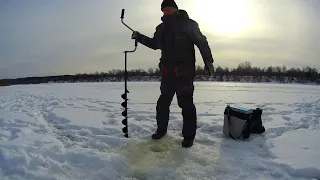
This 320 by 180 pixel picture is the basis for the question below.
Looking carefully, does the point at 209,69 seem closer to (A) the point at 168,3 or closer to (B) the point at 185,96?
(B) the point at 185,96

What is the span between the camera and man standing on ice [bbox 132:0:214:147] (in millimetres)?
3945

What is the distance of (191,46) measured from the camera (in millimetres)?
4039

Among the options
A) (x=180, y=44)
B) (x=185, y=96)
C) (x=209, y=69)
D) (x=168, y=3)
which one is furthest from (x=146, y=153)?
(x=168, y=3)

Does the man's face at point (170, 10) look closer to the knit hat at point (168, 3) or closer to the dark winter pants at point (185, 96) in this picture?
the knit hat at point (168, 3)

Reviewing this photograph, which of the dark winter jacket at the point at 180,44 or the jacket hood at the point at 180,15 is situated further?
the jacket hood at the point at 180,15

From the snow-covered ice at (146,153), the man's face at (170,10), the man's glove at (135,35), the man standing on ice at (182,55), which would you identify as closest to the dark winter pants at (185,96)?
the man standing on ice at (182,55)

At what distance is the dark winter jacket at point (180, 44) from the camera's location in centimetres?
393

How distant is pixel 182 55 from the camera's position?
4.04 meters

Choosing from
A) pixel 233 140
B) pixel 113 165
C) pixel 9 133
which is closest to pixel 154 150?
pixel 113 165

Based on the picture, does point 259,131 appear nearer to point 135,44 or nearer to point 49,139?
point 135,44

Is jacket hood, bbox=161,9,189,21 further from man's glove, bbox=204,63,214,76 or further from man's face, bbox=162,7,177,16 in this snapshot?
man's glove, bbox=204,63,214,76

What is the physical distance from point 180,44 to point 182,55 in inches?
6.3

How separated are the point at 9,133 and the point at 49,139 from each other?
87 centimetres

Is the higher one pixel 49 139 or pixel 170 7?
pixel 170 7
